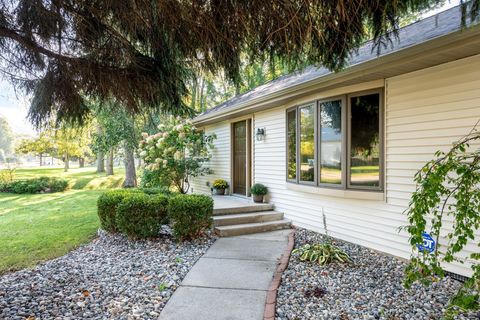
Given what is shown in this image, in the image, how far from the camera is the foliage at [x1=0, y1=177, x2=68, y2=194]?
44.1ft

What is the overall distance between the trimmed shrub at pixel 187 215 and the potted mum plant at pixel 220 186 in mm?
3743

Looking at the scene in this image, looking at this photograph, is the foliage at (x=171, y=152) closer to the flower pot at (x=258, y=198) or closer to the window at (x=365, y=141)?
the flower pot at (x=258, y=198)

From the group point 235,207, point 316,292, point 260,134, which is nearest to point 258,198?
point 235,207

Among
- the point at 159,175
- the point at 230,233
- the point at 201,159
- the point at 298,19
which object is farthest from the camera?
the point at 201,159

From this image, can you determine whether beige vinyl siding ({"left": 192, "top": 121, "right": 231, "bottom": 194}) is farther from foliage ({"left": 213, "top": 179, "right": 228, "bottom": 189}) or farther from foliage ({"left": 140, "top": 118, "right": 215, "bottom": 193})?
foliage ({"left": 140, "top": 118, "right": 215, "bottom": 193})

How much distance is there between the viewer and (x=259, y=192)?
23.1ft

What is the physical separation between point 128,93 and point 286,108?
12.4 feet

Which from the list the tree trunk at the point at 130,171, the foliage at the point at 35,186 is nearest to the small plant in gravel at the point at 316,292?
the tree trunk at the point at 130,171

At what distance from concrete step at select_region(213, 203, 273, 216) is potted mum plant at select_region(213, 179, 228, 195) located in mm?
2330

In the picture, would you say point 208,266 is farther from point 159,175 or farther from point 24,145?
point 24,145

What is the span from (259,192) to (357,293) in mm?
3956

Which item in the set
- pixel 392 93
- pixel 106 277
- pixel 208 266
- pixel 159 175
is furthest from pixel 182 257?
pixel 159 175

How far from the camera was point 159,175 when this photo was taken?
8.59 metres

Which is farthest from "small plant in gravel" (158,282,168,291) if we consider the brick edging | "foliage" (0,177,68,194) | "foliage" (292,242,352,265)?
"foliage" (0,177,68,194)
